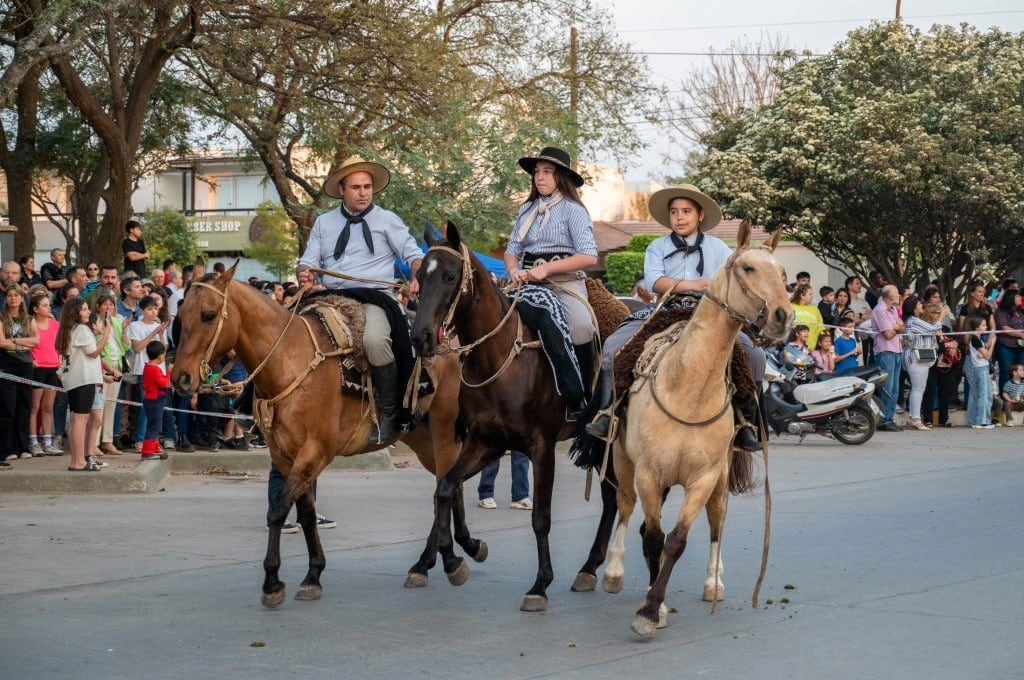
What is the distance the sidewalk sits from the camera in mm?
13906

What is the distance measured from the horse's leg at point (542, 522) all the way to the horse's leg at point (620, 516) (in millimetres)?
376

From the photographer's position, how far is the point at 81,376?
14.6m

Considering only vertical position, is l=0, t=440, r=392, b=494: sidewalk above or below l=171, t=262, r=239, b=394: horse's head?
below

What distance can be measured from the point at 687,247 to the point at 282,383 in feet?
9.03

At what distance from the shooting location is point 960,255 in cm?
2895

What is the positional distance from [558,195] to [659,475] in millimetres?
2508

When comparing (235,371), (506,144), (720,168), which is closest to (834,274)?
(720,168)

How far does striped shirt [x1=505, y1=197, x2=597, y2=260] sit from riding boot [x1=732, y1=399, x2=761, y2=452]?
164 cm

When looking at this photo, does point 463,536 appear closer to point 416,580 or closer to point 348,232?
→ point 416,580

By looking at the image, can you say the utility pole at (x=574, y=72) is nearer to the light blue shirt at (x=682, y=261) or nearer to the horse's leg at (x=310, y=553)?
the light blue shirt at (x=682, y=261)

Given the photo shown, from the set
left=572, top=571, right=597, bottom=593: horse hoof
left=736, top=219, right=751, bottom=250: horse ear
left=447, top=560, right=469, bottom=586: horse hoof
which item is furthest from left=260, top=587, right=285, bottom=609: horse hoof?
left=736, top=219, right=751, bottom=250: horse ear

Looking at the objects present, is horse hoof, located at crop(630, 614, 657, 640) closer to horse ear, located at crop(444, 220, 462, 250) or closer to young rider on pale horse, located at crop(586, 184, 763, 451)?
young rider on pale horse, located at crop(586, 184, 763, 451)

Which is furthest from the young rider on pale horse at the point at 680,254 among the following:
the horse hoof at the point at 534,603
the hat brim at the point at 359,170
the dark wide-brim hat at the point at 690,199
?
the hat brim at the point at 359,170

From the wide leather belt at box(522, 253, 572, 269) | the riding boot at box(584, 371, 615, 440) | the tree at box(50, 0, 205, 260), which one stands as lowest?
the riding boot at box(584, 371, 615, 440)
